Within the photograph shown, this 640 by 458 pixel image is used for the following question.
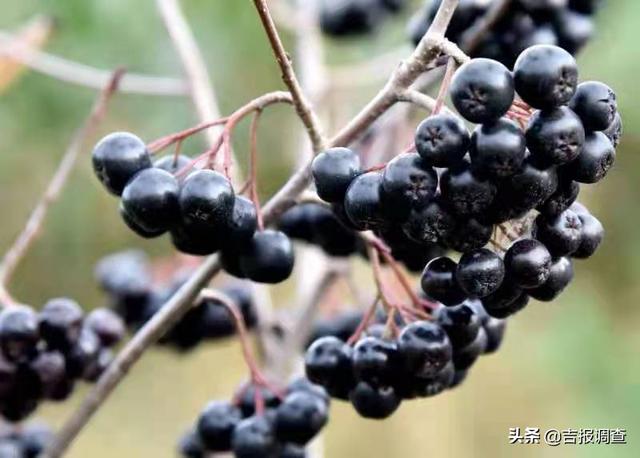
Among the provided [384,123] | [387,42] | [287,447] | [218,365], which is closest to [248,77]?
[387,42]

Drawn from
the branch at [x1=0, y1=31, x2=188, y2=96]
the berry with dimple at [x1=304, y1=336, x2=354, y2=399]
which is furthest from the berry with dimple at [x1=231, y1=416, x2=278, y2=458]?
the branch at [x1=0, y1=31, x2=188, y2=96]

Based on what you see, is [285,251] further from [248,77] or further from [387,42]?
[248,77]

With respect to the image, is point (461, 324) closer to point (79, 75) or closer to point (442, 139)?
point (442, 139)

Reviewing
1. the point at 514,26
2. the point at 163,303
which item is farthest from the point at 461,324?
the point at 163,303

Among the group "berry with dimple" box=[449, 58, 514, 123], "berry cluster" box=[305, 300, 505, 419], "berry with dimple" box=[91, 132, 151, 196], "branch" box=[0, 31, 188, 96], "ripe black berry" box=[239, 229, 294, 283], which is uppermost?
"berry with dimple" box=[449, 58, 514, 123]

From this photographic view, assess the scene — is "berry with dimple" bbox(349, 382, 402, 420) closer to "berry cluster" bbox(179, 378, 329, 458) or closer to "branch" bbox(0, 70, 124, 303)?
"berry cluster" bbox(179, 378, 329, 458)

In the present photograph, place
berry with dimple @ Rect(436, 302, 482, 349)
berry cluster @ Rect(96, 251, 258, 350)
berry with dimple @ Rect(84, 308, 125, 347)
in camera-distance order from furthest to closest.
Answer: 1. berry cluster @ Rect(96, 251, 258, 350)
2. berry with dimple @ Rect(84, 308, 125, 347)
3. berry with dimple @ Rect(436, 302, 482, 349)

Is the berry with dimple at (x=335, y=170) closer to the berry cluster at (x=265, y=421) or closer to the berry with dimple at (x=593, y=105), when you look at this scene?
the berry with dimple at (x=593, y=105)
